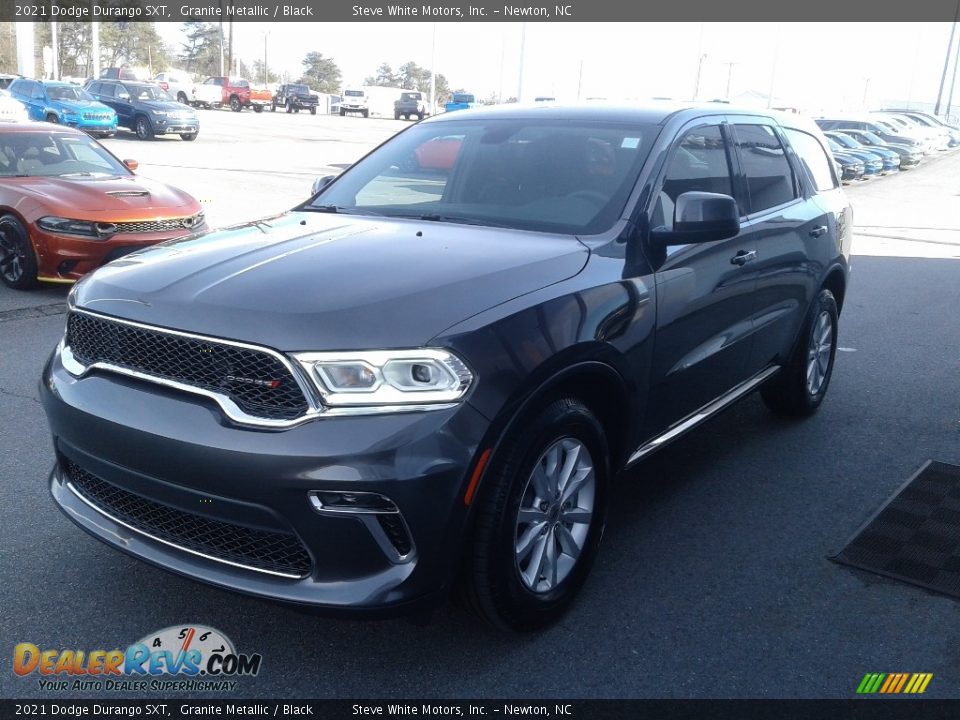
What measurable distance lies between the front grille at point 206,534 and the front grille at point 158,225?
5407mm

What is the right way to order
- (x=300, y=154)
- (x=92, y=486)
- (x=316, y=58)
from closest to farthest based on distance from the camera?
(x=92, y=486)
(x=300, y=154)
(x=316, y=58)

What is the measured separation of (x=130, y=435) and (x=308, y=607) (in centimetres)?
75

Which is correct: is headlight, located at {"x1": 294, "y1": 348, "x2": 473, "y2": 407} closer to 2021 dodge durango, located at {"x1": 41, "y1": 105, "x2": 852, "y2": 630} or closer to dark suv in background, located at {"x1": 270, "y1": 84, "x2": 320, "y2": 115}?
2021 dodge durango, located at {"x1": 41, "y1": 105, "x2": 852, "y2": 630}

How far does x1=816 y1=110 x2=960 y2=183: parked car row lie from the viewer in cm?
2628

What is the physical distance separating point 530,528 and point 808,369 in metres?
3.04

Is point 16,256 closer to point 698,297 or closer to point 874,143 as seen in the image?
point 698,297

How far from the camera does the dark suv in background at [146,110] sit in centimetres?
2842

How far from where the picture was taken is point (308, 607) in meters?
2.68

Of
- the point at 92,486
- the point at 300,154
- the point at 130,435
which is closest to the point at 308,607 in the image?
the point at 130,435

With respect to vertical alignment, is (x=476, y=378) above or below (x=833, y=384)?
above

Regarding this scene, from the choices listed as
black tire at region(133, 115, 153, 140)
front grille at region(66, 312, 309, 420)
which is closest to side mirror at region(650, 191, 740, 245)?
front grille at region(66, 312, 309, 420)

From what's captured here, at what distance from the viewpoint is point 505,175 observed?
13.5ft
